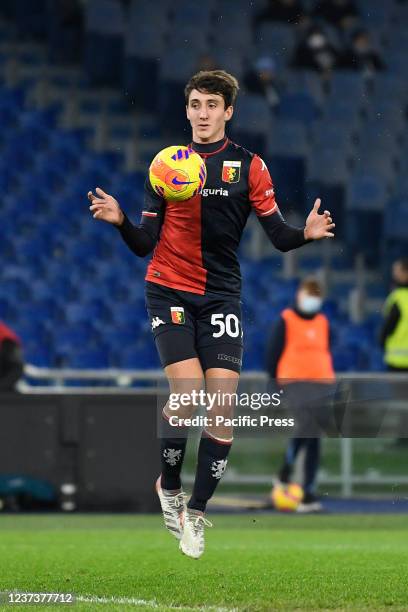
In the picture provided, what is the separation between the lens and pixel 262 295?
1577 cm

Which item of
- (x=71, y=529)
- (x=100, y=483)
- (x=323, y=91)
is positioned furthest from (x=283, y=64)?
(x=71, y=529)

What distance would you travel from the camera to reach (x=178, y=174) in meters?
6.87

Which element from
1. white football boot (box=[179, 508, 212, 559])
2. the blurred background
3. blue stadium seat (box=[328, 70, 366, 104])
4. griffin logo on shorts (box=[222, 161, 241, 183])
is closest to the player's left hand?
griffin logo on shorts (box=[222, 161, 241, 183])

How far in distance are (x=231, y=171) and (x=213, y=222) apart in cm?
26

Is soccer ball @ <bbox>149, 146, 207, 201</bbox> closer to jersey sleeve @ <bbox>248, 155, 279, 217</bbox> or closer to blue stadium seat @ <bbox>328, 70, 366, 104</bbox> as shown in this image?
jersey sleeve @ <bbox>248, 155, 279, 217</bbox>

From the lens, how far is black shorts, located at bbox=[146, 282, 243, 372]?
698 cm

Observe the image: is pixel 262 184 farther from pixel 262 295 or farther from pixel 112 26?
pixel 112 26

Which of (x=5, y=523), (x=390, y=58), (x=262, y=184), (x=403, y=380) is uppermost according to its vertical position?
(x=390, y=58)

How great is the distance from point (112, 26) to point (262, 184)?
11.1 m

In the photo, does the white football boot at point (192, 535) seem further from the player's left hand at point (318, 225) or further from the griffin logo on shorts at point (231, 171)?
the griffin logo on shorts at point (231, 171)

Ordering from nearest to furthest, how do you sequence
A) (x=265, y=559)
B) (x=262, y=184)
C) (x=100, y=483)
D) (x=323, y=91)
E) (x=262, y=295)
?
(x=262, y=184) → (x=265, y=559) → (x=100, y=483) → (x=262, y=295) → (x=323, y=91)

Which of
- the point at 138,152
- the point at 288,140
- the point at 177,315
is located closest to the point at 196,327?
the point at 177,315

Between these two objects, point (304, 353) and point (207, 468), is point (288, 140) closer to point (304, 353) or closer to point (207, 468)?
point (304, 353)

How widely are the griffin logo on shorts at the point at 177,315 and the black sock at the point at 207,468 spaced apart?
0.58m
